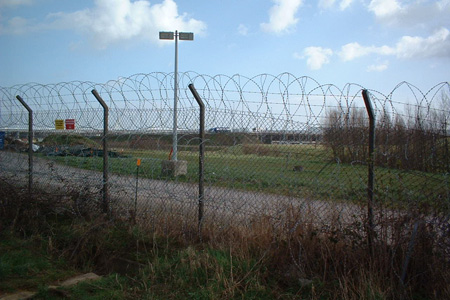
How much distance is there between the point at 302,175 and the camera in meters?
4.90

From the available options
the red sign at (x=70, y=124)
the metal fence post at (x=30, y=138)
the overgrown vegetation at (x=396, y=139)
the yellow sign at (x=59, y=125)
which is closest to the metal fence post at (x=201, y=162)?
the overgrown vegetation at (x=396, y=139)

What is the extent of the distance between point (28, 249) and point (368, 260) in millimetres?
4259

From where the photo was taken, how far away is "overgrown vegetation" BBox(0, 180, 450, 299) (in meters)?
3.63

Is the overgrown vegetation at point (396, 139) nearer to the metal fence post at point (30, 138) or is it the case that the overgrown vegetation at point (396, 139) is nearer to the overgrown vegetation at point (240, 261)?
the overgrown vegetation at point (240, 261)

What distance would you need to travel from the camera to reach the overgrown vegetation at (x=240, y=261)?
11.9 ft

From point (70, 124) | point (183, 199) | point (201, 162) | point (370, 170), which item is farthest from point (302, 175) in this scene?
point (70, 124)

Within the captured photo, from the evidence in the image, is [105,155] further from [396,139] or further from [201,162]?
[396,139]

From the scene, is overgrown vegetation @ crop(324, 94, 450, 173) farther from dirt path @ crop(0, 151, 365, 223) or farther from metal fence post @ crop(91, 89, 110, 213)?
metal fence post @ crop(91, 89, 110, 213)

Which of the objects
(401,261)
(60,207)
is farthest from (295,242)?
(60,207)

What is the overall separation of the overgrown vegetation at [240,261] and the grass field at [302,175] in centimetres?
39

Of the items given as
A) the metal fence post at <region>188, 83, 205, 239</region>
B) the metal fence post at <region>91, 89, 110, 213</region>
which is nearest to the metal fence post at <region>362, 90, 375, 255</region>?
the metal fence post at <region>188, 83, 205, 239</region>

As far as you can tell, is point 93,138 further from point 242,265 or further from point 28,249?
point 242,265

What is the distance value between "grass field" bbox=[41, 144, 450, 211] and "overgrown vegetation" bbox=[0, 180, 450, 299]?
1.27 feet

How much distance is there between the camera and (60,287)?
404 centimetres
